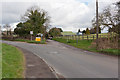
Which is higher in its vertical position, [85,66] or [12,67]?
[12,67]

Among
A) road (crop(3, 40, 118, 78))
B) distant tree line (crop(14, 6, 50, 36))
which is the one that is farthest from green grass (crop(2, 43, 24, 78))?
distant tree line (crop(14, 6, 50, 36))

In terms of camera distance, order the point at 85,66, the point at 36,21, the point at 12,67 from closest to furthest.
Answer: the point at 12,67, the point at 85,66, the point at 36,21

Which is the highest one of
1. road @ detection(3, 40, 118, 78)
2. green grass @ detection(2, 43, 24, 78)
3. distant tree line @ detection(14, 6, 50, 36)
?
distant tree line @ detection(14, 6, 50, 36)

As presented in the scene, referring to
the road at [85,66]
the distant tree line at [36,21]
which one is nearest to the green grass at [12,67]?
the road at [85,66]

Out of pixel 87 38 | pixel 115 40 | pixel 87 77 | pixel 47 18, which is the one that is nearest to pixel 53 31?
pixel 47 18

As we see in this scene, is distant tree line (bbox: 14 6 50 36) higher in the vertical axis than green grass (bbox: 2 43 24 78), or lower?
higher

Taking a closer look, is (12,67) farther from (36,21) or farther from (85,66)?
(36,21)

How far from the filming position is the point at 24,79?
6160mm

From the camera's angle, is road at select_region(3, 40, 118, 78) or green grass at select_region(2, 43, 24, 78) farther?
road at select_region(3, 40, 118, 78)

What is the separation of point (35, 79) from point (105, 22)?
1108 inches

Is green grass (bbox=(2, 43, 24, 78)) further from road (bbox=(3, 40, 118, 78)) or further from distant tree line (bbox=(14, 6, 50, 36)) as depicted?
distant tree line (bbox=(14, 6, 50, 36))

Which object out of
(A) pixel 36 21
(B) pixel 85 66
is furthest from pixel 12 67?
(A) pixel 36 21

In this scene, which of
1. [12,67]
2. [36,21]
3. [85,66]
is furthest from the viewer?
[36,21]

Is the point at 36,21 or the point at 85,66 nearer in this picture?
the point at 85,66
